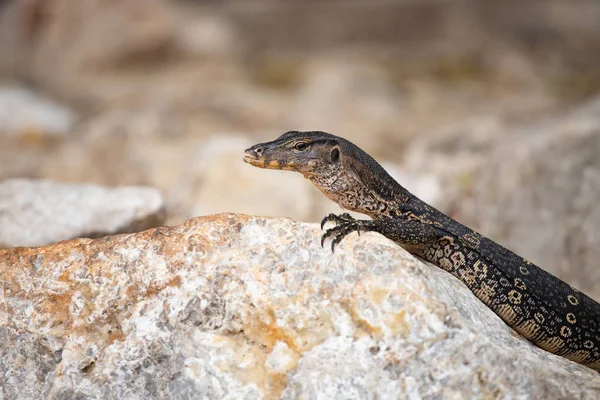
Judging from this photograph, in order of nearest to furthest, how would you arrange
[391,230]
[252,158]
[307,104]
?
[391,230] < [252,158] < [307,104]

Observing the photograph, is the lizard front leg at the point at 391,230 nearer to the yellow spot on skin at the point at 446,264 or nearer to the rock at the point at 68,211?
the yellow spot on skin at the point at 446,264

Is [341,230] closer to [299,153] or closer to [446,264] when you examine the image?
[299,153]

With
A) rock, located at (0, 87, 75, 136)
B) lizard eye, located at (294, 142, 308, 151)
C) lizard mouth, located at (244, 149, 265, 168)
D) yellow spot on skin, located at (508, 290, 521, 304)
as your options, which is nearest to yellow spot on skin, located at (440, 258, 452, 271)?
yellow spot on skin, located at (508, 290, 521, 304)

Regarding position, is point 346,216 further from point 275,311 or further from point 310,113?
point 310,113

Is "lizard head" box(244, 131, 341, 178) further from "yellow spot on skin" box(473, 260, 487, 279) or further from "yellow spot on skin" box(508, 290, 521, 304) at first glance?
"yellow spot on skin" box(508, 290, 521, 304)

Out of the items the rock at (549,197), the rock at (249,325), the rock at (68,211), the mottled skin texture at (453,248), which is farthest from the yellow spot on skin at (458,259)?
the rock at (68,211)

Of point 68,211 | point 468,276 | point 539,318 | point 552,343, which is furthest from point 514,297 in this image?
point 68,211

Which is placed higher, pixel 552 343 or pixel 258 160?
pixel 258 160

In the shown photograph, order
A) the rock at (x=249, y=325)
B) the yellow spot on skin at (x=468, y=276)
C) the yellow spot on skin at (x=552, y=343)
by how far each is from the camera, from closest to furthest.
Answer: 1. the rock at (x=249, y=325)
2. the yellow spot on skin at (x=468, y=276)
3. the yellow spot on skin at (x=552, y=343)
